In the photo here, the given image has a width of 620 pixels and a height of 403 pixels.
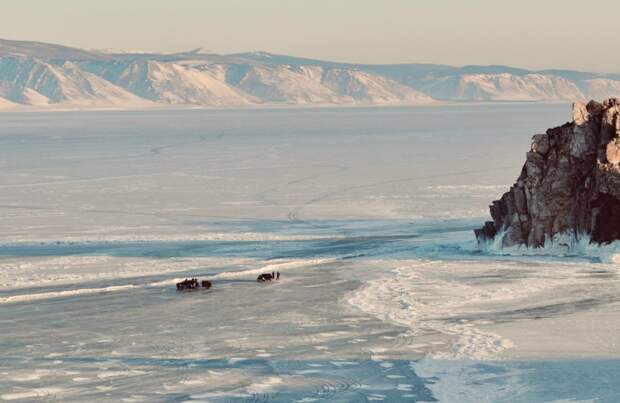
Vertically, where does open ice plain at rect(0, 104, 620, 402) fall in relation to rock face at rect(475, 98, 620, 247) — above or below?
below

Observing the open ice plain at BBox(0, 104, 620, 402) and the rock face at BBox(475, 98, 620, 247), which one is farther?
the rock face at BBox(475, 98, 620, 247)

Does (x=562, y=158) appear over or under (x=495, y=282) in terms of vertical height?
over

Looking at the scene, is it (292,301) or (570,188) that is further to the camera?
(570,188)

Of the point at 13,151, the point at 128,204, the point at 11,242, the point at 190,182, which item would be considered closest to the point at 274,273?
the point at 11,242

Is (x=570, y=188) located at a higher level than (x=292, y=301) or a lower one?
higher

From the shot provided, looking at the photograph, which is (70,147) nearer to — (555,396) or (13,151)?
(13,151)
